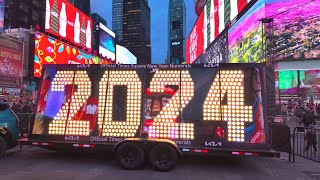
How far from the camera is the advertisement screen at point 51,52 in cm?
4059

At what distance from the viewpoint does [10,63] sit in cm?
3741

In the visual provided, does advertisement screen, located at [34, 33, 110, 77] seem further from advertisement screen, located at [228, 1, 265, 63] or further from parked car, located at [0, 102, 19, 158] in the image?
parked car, located at [0, 102, 19, 158]

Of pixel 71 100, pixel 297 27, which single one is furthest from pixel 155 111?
pixel 297 27

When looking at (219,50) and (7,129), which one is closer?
(7,129)

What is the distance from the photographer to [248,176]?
28.8 ft

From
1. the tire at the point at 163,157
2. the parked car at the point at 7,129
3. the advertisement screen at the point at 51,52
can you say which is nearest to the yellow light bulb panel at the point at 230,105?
the tire at the point at 163,157

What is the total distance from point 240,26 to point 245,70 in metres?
28.5

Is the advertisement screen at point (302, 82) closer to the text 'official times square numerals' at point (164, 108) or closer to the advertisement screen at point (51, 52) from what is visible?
the advertisement screen at point (51, 52)

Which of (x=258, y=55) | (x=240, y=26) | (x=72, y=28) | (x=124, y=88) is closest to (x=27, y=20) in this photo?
(x=72, y=28)

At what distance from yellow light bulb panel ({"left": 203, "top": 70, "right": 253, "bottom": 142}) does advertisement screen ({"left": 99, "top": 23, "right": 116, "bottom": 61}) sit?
58.1 meters

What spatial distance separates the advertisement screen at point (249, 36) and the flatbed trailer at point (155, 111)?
2037 centimetres

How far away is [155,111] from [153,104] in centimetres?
20

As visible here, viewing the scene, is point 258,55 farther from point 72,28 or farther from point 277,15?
point 72,28

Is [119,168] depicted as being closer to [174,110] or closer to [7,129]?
[174,110]
